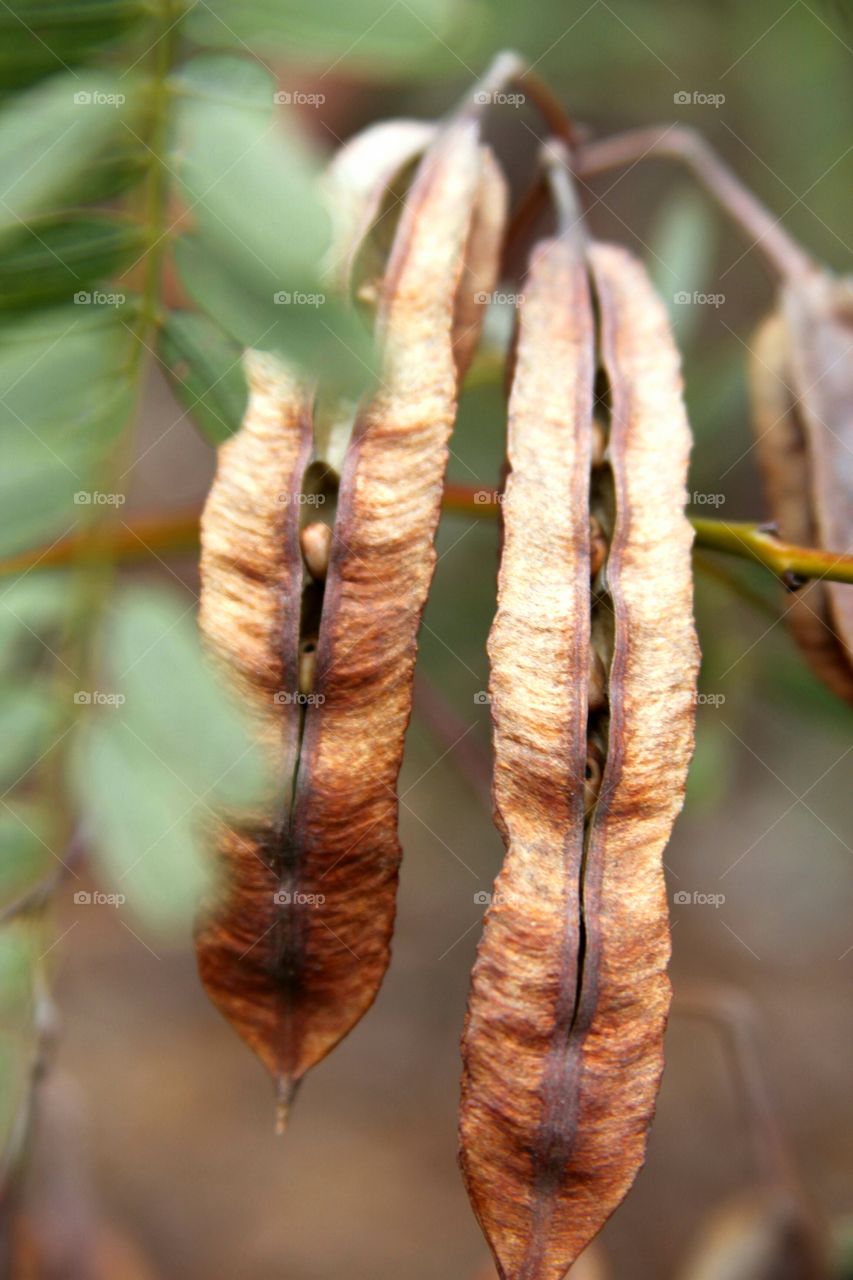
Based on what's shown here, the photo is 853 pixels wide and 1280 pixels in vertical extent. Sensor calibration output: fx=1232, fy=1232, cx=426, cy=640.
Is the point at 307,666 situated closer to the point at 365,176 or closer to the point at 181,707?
the point at 181,707

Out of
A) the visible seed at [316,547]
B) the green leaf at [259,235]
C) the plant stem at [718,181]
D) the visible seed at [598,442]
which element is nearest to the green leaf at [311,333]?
the green leaf at [259,235]

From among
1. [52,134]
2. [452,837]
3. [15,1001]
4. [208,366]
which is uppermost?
[52,134]

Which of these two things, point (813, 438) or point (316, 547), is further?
point (813, 438)

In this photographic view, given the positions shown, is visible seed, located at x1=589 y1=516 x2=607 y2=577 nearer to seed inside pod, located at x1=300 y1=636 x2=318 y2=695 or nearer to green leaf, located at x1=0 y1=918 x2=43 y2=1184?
seed inside pod, located at x1=300 y1=636 x2=318 y2=695

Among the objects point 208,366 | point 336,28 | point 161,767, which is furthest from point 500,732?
point 336,28

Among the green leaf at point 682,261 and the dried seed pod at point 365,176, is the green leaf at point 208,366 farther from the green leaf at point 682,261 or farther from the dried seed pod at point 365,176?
the green leaf at point 682,261

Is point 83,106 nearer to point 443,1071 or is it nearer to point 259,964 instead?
point 259,964
